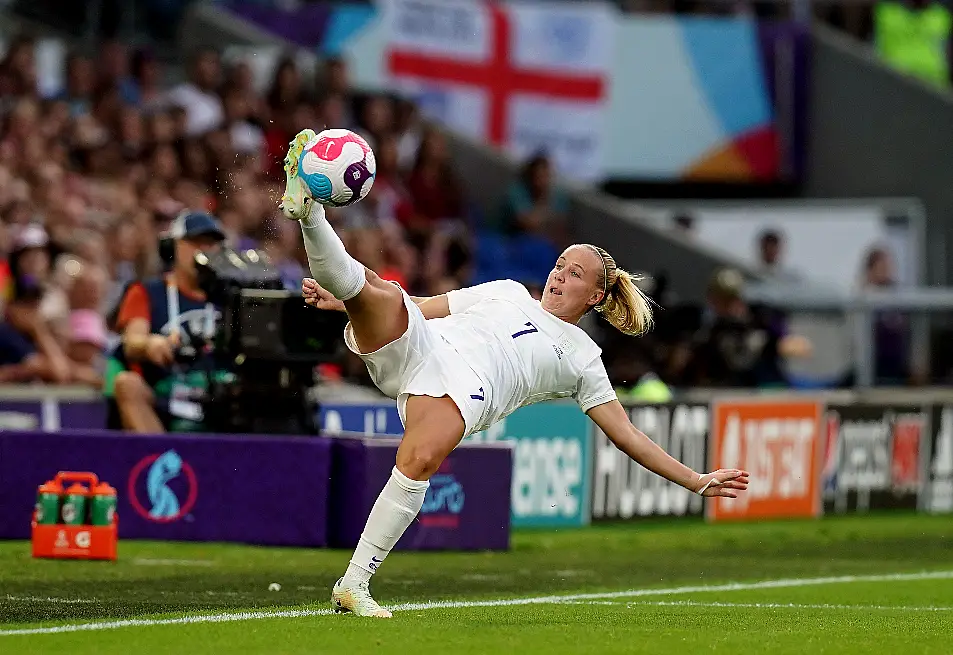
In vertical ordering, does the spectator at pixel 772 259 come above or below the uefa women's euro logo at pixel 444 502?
above

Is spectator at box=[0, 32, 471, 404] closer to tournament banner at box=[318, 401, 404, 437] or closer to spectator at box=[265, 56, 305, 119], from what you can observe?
spectator at box=[265, 56, 305, 119]

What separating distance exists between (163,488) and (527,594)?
319cm

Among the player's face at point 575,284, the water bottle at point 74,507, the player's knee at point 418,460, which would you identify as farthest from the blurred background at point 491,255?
the player's face at point 575,284

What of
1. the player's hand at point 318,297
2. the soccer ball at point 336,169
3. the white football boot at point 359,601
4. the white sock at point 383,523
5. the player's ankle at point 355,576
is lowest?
the white football boot at point 359,601

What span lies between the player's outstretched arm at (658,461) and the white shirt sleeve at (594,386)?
0.03 metres

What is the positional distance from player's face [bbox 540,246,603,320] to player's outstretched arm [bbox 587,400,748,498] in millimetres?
512

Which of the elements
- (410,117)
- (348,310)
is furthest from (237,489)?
(410,117)

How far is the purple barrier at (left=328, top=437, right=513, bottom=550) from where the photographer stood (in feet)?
41.3

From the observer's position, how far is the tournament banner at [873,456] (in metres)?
17.8

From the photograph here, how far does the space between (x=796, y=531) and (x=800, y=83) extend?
10.4 m

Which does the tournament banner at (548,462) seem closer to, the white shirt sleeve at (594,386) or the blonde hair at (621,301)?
the blonde hair at (621,301)

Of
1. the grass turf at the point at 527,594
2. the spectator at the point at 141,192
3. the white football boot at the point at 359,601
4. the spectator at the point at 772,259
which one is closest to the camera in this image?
the grass turf at the point at 527,594

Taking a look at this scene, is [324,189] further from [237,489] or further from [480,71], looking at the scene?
[480,71]

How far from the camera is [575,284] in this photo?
9.41 meters
